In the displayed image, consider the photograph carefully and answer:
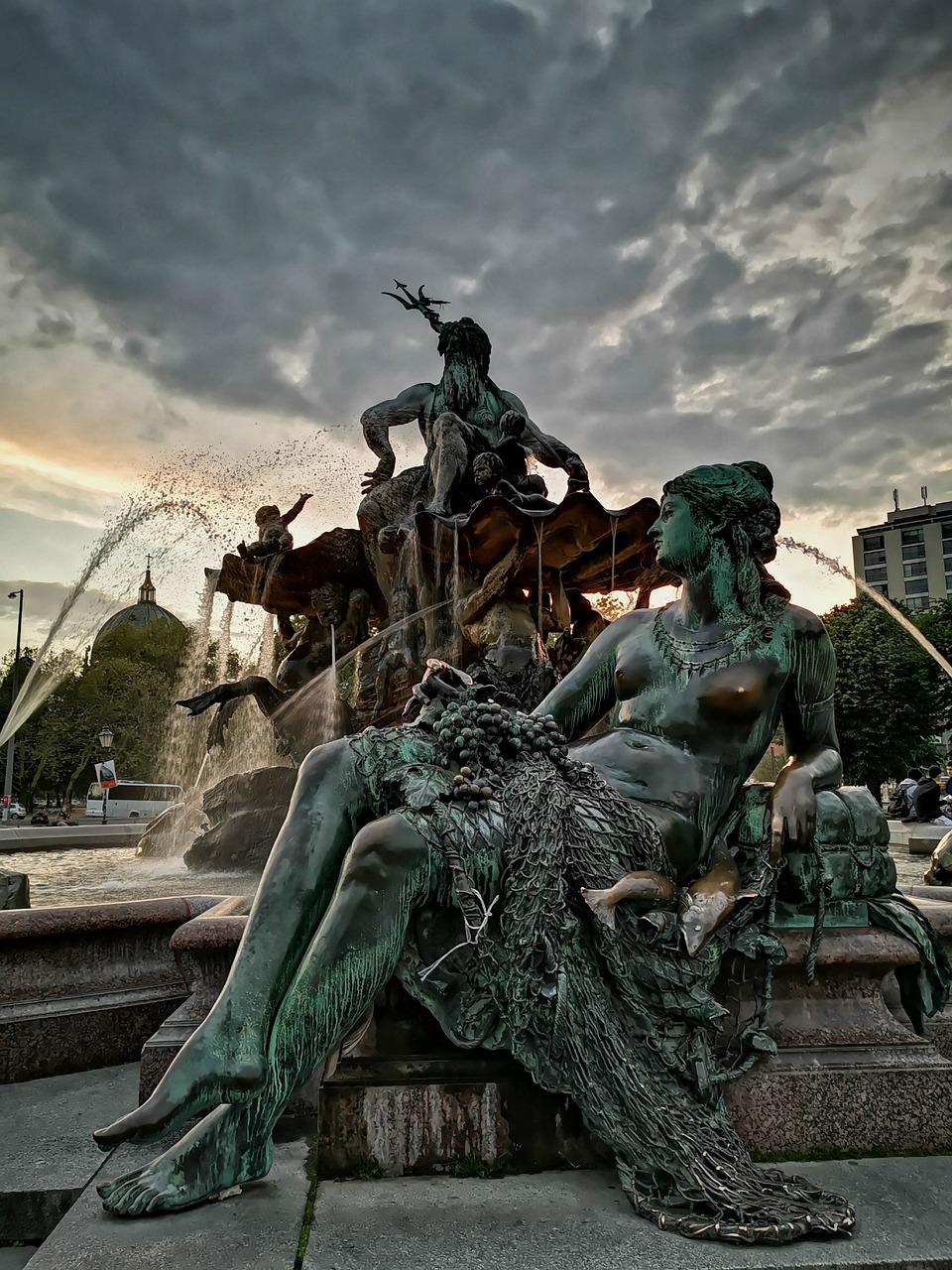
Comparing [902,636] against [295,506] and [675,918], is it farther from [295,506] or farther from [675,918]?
[675,918]

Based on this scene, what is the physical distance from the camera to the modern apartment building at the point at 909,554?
9800cm

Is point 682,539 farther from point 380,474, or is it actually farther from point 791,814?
point 380,474

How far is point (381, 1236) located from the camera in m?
1.93

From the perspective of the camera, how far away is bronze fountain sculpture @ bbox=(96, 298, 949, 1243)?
2.04m

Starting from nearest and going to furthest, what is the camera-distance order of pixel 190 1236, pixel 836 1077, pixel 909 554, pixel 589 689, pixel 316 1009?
1. pixel 190 1236
2. pixel 316 1009
3. pixel 836 1077
4. pixel 589 689
5. pixel 909 554

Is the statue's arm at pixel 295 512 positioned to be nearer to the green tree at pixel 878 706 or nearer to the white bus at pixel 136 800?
the white bus at pixel 136 800

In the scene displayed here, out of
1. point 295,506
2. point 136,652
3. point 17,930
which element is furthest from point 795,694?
point 136,652

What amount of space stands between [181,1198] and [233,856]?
A: 6.96m

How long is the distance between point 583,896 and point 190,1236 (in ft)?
3.83

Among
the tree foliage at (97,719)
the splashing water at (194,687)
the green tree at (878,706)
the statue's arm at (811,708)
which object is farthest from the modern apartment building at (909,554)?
the statue's arm at (811,708)

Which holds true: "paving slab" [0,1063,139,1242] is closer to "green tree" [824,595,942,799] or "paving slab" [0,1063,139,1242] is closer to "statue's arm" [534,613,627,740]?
"statue's arm" [534,613,627,740]

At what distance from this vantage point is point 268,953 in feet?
7.03

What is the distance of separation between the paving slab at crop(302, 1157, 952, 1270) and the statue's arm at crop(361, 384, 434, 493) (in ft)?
22.5

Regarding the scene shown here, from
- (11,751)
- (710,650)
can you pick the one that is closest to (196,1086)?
(710,650)
